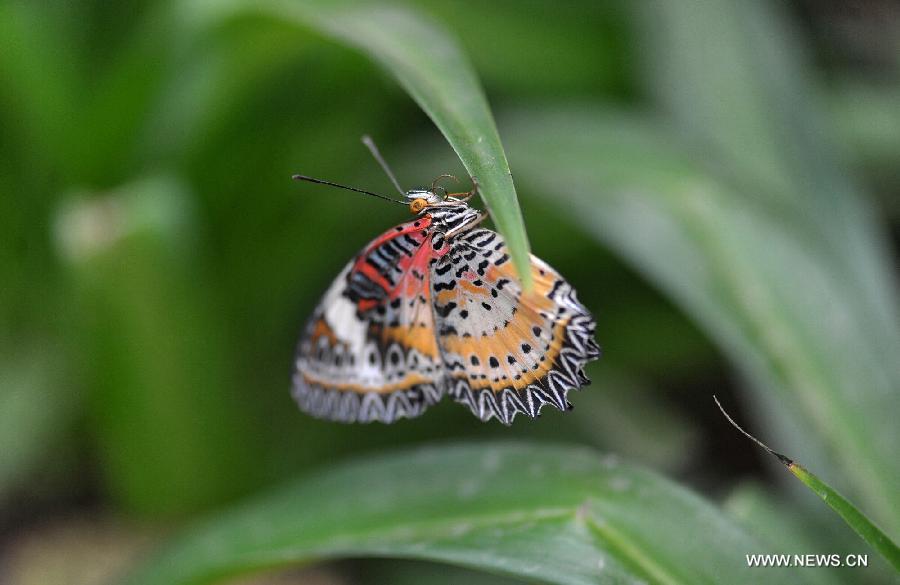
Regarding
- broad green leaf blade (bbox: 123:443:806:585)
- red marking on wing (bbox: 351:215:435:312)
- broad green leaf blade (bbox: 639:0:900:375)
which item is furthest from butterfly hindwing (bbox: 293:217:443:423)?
broad green leaf blade (bbox: 639:0:900:375)

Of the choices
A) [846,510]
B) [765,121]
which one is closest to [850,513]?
[846,510]

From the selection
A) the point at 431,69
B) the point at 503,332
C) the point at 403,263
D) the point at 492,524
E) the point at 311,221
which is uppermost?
the point at 311,221

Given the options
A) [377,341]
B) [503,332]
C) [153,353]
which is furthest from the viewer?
[153,353]

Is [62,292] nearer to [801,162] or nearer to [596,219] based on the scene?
[596,219]

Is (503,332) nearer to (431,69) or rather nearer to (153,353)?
(431,69)

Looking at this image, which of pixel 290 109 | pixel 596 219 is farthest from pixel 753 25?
pixel 290 109

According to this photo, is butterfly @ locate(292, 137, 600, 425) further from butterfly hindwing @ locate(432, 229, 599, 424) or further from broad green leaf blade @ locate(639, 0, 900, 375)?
broad green leaf blade @ locate(639, 0, 900, 375)

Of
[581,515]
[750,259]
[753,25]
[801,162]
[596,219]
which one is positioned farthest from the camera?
[753,25]

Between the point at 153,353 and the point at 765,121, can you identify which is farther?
the point at 765,121
